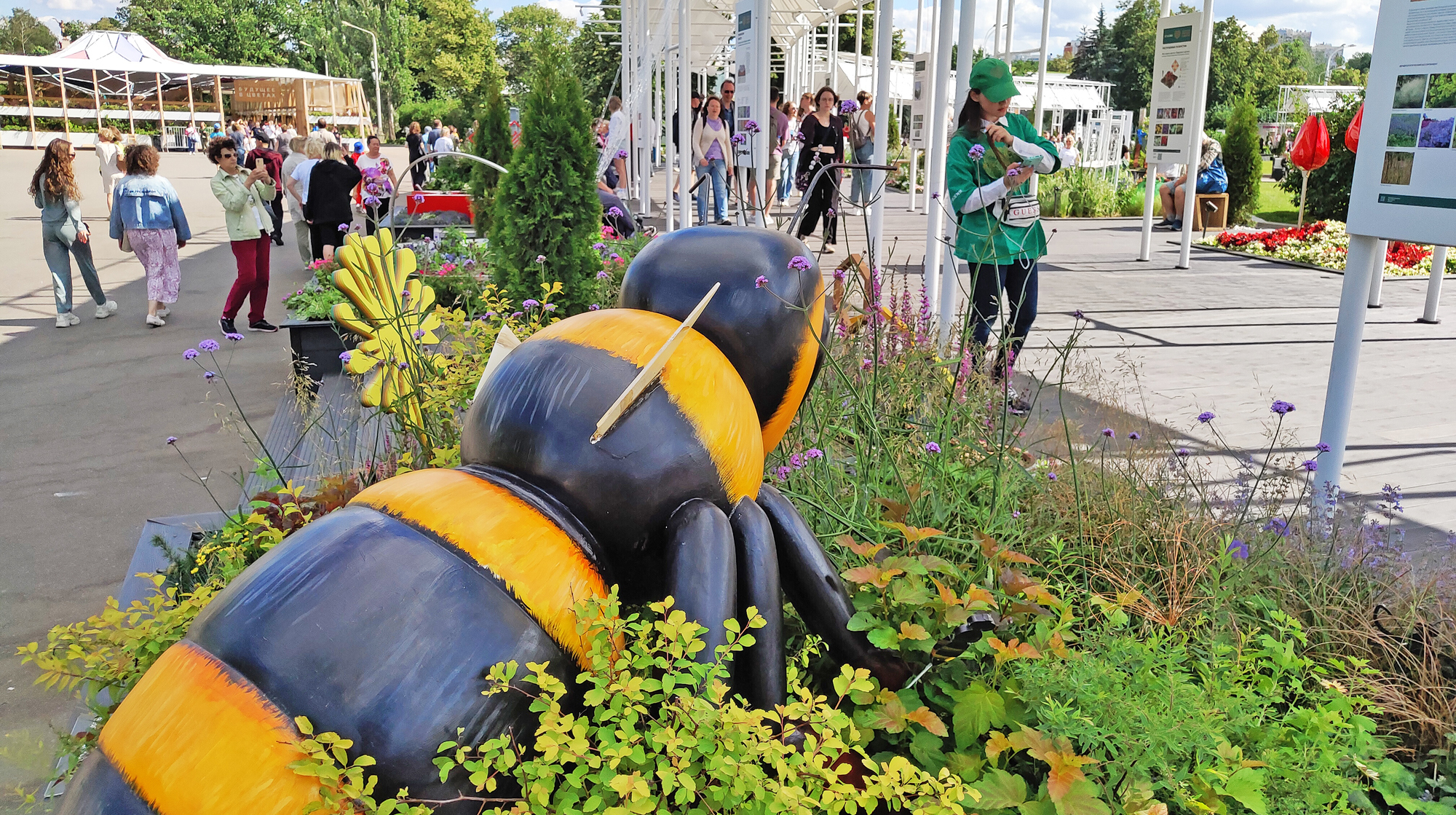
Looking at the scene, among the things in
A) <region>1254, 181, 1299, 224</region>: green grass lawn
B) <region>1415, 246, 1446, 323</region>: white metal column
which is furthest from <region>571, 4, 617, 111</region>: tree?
<region>1415, 246, 1446, 323</region>: white metal column

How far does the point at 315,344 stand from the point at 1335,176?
52.8ft

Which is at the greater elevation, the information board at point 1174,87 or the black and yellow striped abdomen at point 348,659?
the information board at point 1174,87

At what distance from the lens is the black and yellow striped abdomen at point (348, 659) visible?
1256 millimetres

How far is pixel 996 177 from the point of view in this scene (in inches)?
182

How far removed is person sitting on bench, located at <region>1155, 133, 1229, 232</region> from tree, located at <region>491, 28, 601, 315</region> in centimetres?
1085

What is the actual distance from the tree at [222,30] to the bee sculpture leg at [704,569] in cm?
8561

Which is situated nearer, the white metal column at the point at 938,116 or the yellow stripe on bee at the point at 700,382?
the yellow stripe on bee at the point at 700,382

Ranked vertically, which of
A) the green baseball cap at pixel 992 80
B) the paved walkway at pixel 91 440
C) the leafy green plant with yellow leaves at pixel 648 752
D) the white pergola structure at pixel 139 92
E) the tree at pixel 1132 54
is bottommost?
the paved walkway at pixel 91 440

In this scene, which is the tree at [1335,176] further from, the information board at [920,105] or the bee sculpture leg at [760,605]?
the bee sculpture leg at [760,605]

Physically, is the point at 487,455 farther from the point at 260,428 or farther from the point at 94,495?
the point at 260,428

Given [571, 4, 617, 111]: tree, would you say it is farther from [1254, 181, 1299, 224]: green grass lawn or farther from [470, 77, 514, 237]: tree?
[470, 77, 514, 237]: tree

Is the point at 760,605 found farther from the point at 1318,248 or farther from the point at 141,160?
the point at 1318,248

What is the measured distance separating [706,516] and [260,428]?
5.07 meters

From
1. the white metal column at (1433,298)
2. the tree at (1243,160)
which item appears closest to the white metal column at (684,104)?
the white metal column at (1433,298)
